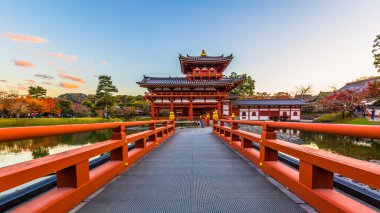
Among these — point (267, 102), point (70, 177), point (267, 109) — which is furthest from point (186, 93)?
point (70, 177)

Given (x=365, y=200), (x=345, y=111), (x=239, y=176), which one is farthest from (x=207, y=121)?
(x=345, y=111)

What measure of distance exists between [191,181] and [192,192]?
0.41m

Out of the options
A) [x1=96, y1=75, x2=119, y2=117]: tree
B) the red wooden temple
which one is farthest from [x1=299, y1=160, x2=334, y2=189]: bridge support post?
[x1=96, y1=75, x2=119, y2=117]: tree

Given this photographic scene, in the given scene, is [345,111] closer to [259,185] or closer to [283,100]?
[283,100]

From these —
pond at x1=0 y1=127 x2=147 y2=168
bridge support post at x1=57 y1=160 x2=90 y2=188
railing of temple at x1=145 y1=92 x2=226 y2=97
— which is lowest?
pond at x1=0 y1=127 x2=147 y2=168

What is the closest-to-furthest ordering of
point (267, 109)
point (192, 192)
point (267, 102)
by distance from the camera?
point (192, 192), point (267, 109), point (267, 102)

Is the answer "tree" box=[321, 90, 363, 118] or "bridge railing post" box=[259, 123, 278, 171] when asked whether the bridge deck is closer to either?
"bridge railing post" box=[259, 123, 278, 171]

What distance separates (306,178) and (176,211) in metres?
1.36

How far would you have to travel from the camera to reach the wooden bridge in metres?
1.52

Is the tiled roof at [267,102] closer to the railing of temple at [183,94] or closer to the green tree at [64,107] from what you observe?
the railing of temple at [183,94]

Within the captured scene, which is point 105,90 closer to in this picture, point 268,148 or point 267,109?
point 267,109

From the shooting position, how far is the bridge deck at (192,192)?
201 cm

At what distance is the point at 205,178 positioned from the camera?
2943 millimetres

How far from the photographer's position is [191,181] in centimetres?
280
